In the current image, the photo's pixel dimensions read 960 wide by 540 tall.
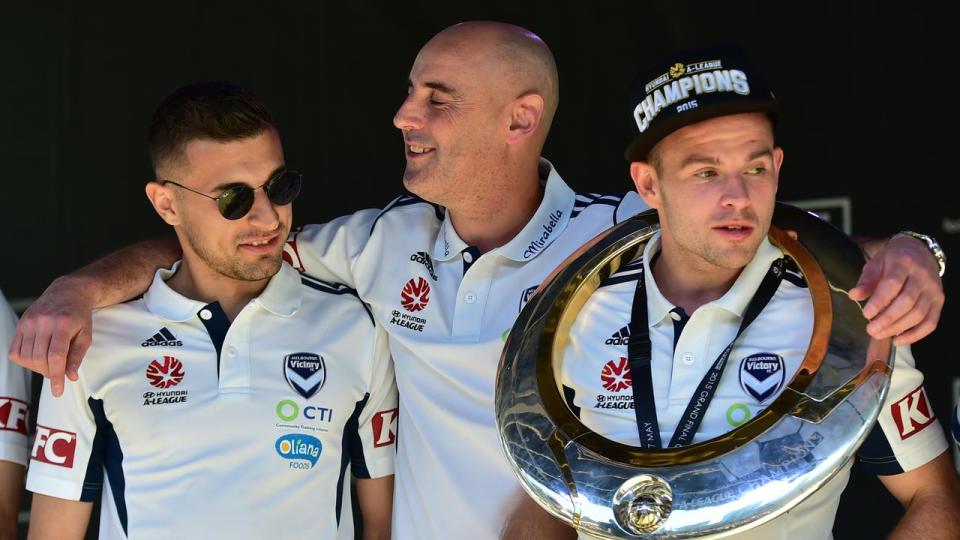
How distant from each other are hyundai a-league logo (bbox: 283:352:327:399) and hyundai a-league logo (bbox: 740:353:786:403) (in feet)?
3.35

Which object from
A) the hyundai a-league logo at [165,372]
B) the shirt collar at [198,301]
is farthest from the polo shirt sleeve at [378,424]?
the hyundai a-league logo at [165,372]

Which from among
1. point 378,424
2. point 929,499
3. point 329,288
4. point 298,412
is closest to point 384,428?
point 378,424

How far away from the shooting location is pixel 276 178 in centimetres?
302

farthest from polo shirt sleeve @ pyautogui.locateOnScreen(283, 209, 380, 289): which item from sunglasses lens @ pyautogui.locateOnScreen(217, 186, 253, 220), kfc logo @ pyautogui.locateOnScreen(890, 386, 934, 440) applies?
kfc logo @ pyautogui.locateOnScreen(890, 386, 934, 440)

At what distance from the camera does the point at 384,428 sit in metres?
3.11

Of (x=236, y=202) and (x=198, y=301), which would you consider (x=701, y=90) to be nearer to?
(x=236, y=202)

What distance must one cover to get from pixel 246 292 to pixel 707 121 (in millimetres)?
1187

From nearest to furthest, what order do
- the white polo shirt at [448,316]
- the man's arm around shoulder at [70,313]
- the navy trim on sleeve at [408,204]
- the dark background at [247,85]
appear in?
the man's arm around shoulder at [70,313]
the white polo shirt at [448,316]
the navy trim on sleeve at [408,204]
the dark background at [247,85]

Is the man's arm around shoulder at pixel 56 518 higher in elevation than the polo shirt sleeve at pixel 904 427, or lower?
lower

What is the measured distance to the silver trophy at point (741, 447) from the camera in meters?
2.15

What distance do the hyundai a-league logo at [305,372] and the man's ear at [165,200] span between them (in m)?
0.44

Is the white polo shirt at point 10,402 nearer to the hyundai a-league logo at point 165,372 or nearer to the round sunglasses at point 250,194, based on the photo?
the hyundai a-league logo at point 165,372

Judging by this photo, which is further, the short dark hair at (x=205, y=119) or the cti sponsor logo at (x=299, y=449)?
the short dark hair at (x=205, y=119)

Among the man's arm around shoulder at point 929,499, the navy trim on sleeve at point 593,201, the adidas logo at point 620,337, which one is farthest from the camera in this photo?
the navy trim on sleeve at point 593,201
